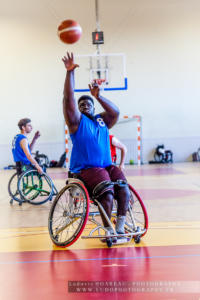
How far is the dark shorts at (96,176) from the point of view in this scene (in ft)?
11.1

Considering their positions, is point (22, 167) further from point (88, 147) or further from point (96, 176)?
point (96, 176)

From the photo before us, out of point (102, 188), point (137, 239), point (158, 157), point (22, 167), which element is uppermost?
point (102, 188)

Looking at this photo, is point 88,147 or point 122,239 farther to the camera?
point 88,147

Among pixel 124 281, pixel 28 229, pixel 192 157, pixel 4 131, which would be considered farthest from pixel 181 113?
pixel 124 281

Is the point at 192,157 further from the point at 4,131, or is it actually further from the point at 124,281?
the point at 124,281

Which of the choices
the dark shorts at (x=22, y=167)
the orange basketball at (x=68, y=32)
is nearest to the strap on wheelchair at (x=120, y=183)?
the orange basketball at (x=68, y=32)

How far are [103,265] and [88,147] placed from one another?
1131 mm

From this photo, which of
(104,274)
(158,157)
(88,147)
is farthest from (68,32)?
(158,157)

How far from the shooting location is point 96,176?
3.40m

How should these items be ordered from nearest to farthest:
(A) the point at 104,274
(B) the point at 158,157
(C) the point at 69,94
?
(A) the point at 104,274, (C) the point at 69,94, (B) the point at 158,157

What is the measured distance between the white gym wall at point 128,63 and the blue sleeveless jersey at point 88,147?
11036 mm

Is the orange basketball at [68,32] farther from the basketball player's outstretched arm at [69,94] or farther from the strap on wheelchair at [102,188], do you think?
the strap on wheelchair at [102,188]

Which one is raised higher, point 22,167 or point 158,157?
point 22,167

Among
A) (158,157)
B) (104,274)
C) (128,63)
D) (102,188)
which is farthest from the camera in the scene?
(158,157)
